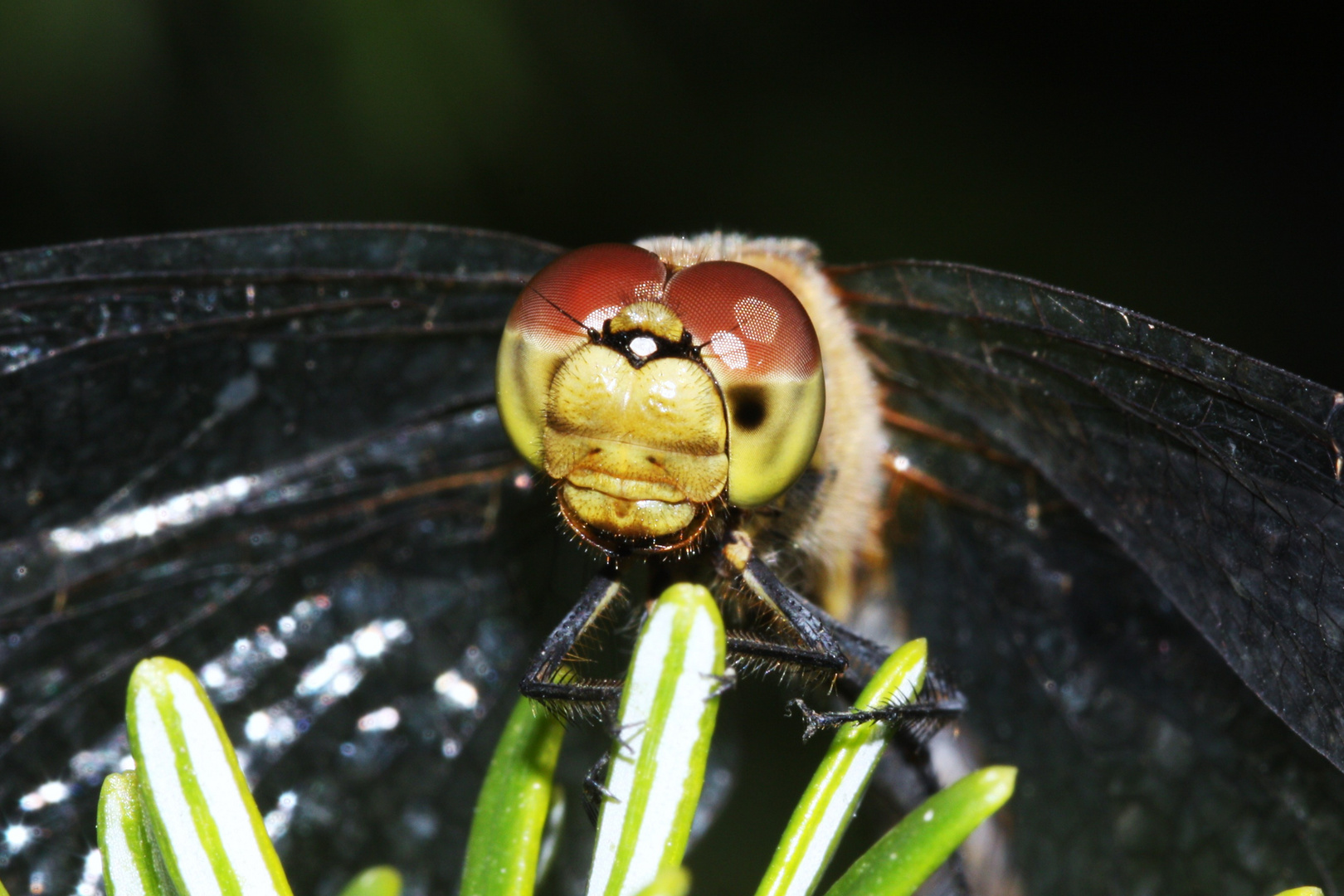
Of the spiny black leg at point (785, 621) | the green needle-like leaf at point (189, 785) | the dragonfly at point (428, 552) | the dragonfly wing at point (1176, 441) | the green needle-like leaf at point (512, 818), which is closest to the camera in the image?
the green needle-like leaf at point (189, 785)

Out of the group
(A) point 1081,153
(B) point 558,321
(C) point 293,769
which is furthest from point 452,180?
(A) point 1081,153

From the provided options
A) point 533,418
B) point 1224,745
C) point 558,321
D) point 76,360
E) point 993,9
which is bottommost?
point 1224,745

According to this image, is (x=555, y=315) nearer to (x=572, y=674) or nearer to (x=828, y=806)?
(x=572, y=674)

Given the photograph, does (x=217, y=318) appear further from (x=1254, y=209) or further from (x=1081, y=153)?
(x=1254, y=209)

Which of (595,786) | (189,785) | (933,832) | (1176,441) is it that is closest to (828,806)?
(933,832)

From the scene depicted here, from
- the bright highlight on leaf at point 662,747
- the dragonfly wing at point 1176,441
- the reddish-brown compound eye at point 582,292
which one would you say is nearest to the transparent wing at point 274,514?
the reddish-brown compound eye at point 582,292

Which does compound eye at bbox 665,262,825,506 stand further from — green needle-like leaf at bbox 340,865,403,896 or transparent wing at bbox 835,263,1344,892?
green needle-like leaf at bbox 340,865,403,896

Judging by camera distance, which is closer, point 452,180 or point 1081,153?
point 452,180

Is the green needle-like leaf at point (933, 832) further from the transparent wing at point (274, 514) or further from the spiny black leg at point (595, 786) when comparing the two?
the transparent wing at point (274, 514)
